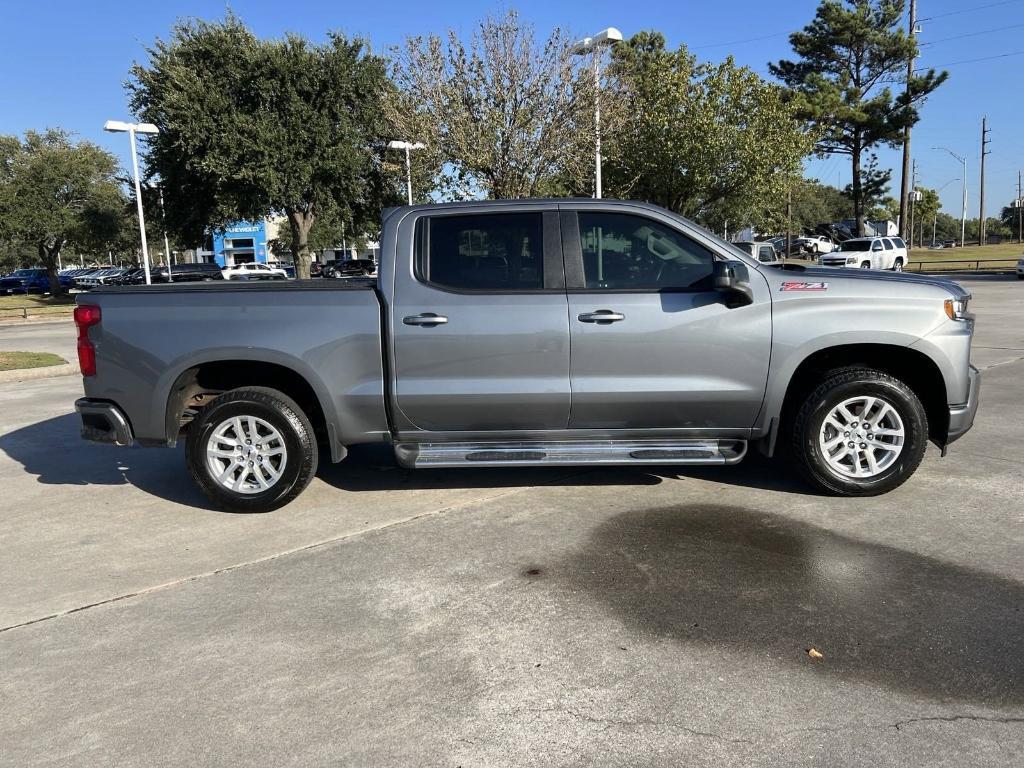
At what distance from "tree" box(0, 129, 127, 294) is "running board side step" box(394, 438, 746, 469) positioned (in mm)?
40407

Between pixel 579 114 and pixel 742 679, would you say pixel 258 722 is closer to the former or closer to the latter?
pixel 742 679

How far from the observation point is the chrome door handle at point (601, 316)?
485 cm

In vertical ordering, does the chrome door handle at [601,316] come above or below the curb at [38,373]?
above

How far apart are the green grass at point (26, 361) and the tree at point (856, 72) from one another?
37344 millimetres

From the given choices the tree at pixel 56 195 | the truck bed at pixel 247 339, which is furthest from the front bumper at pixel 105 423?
the tree at pixel 56 195

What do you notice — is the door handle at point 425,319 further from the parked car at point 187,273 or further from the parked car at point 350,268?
the parked car at point 350,268

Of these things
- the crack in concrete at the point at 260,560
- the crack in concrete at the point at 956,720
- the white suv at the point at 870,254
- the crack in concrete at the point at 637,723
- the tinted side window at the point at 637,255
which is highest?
the white suv at the point at 870,254

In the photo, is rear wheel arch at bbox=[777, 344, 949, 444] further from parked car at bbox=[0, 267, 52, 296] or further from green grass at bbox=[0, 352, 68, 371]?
parked car at bbox=[0, 267, 52, 296]

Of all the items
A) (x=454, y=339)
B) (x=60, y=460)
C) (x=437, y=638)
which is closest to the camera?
(x=437, y=638)

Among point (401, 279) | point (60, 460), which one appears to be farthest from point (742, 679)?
point (60, 460)

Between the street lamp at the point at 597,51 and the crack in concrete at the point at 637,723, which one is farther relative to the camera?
the street lamp at the point at 597,51

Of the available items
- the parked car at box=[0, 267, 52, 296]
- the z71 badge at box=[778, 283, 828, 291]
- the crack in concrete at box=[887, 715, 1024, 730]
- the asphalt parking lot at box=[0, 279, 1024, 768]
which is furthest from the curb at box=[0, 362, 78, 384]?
the parked car at box=[0, 267, 52, 296]

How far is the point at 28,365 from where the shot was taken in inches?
489

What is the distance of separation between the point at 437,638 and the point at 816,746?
5.24ft
